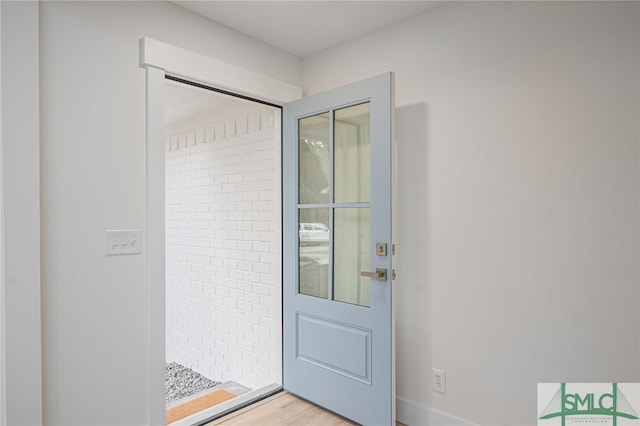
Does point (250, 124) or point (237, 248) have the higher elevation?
point (250, 124)

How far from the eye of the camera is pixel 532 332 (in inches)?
73.6

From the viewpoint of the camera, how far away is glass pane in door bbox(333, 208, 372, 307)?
2271 mm

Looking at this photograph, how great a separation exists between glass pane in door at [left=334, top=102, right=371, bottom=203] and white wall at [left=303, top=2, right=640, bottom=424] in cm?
22

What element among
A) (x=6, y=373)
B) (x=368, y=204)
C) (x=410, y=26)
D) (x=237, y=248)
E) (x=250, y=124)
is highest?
(x=410, y=26)

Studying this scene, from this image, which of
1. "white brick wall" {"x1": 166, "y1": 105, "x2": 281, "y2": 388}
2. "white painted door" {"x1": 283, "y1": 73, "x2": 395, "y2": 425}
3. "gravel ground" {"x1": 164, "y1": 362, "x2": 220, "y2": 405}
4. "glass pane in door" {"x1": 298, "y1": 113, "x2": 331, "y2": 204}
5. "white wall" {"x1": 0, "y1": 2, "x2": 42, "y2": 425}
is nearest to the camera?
"white wall" {"x1": 0, "y1": 2, "x2": 42, "y2": 425}

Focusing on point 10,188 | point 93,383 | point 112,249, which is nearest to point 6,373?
point 93,383

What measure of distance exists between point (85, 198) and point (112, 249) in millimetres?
273

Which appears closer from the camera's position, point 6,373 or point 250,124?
point 6,373

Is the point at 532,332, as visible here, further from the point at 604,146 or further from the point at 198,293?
the point at 198,293

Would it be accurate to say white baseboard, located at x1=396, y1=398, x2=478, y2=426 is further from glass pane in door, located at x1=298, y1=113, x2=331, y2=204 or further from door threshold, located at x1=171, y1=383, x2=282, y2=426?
glass pane in door, located at x1=298, y1=113, x2=331, y2=204

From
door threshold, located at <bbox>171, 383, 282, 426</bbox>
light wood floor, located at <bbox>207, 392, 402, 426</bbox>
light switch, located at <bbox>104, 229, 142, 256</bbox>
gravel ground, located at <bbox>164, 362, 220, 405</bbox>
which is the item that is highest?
light switch, located at <bbox>104, 229, 142, 256</bbox>

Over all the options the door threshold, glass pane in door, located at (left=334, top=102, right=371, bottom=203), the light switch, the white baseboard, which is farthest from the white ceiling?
the door threshold

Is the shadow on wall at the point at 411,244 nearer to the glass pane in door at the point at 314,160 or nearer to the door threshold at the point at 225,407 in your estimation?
the glass pane in door at the point at 314,160

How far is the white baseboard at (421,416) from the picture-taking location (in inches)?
83.0
